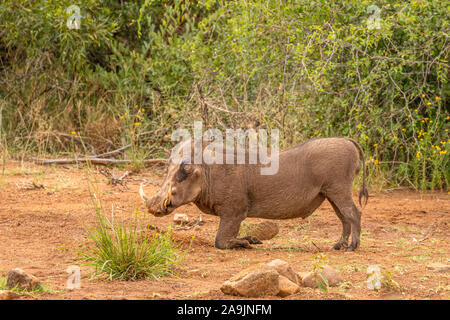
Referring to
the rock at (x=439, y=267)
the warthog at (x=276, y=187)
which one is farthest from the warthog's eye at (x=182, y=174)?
the rock at (x=439, y=267)

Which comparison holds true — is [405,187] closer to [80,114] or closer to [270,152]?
[270,152]

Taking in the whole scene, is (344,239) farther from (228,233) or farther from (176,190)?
(176,190)

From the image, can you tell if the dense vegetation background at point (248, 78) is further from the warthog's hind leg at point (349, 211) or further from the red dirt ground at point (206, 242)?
the warthog's hind leg at point (349, 211)

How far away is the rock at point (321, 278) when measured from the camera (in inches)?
150

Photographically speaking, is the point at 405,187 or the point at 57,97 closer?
the point at 405,187

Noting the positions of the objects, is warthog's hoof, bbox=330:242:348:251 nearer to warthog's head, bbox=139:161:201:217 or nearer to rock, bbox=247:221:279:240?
rock, bbox=247:221:279:240

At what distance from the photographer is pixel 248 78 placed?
800cm

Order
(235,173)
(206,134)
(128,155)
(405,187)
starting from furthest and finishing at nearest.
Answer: (128,155), (405,187), (206,134), (235,173)

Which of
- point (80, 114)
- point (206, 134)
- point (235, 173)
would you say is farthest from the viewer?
point (80, 114)

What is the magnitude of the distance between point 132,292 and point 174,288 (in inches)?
10.3

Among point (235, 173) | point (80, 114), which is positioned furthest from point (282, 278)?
point (80, 114)

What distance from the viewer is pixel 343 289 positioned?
12.4 feet

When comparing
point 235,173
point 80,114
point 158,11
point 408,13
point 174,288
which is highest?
point 158,11

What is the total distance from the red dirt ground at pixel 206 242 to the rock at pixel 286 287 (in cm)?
3
